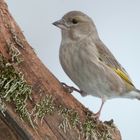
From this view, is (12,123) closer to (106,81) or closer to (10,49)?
(10,49)

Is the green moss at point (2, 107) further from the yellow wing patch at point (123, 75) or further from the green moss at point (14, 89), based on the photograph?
the yellow wing patch at point (123, 75)

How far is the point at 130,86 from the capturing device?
5000 millimetres

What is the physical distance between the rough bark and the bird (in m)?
0.66

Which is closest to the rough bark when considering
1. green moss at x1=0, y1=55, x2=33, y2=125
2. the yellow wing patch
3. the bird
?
green moss at x1=0, y1=55, x2=33, y2=125

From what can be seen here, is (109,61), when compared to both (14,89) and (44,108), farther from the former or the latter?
(14,89)

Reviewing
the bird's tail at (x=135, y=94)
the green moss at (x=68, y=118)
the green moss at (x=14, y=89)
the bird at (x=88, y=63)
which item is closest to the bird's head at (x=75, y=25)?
the bird at (x=88, y=63)

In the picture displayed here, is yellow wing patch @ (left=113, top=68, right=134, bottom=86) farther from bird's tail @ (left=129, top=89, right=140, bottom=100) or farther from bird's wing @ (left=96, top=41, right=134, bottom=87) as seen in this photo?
bird's tail @ (left=129, top=89, right=140, bottom=100)

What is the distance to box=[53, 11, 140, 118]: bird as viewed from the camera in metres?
4.40

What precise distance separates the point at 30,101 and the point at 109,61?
1.66 meters

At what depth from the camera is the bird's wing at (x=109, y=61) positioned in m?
4.73

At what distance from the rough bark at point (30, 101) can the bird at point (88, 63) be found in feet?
2.16

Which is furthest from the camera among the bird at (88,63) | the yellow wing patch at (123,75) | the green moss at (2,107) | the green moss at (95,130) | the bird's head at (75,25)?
the yellow wing patch at (123,75)

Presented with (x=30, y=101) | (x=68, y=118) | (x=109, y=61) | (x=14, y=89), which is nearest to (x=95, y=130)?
(x=68, y=118)

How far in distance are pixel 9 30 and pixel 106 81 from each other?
1.46 metres
